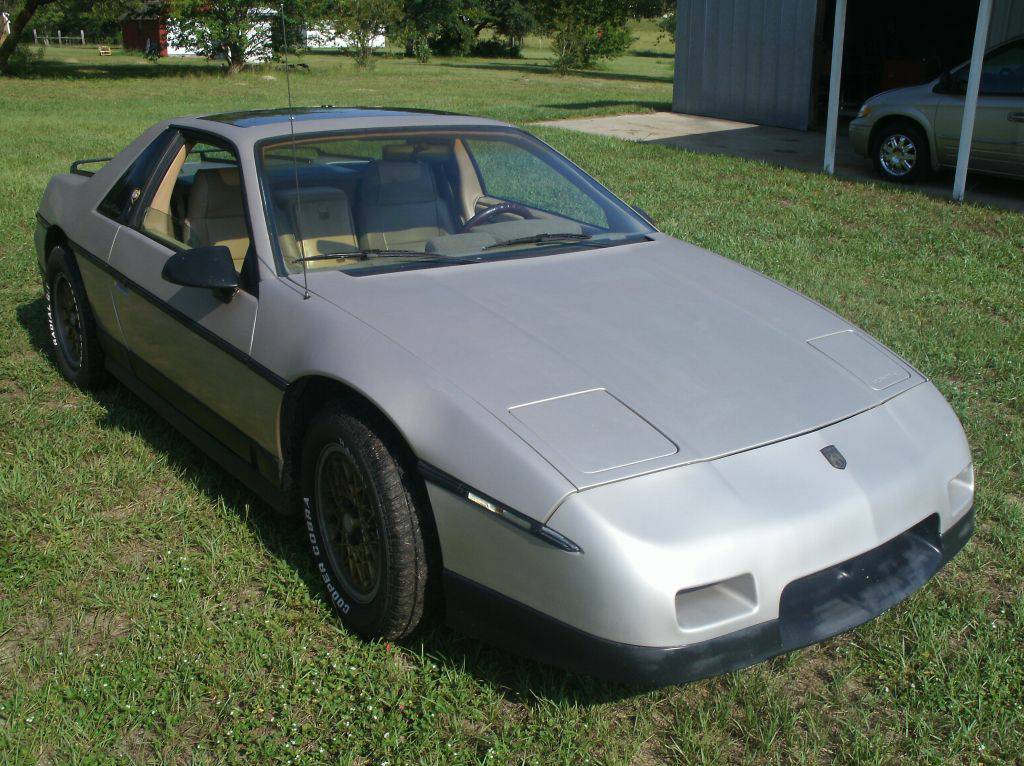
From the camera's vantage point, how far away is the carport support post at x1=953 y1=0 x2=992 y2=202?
930cm

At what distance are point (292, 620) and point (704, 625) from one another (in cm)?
139

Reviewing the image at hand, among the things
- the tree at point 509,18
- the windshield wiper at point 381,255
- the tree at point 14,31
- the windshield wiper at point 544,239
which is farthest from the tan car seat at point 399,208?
the tree at point 509,18

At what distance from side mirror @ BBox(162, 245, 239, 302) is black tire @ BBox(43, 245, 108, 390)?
5.00 ft

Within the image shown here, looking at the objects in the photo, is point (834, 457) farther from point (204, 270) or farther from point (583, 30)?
point (583, 30)

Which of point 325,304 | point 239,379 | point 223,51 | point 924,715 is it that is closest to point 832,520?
point 924,715

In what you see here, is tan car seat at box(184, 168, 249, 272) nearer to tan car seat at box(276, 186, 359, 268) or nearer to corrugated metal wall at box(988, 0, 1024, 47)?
tan car seat at box(276, 186, 359, 268)

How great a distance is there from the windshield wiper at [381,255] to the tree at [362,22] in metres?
32.8

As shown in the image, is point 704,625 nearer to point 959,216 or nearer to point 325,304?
point 325,304

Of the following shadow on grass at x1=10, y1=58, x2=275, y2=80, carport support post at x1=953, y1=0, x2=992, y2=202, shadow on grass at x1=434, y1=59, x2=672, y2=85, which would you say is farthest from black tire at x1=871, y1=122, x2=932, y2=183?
shadow on grass at x1=10, y1=58, x2=275, y2=80

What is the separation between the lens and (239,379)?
326 centimetres

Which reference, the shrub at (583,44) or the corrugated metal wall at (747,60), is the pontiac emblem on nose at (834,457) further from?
the shrub at (583,44)

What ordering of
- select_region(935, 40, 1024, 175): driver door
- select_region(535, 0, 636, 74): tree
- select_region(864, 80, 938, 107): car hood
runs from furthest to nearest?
select_region(535, 0, 636, 74): tree → select_region(864, 80, 938, 107): car hood → select_region(935, 40, 1024, 175): driver door

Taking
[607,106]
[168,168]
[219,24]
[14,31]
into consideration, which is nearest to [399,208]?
[168,168]

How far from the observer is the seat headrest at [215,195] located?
3764 mm
